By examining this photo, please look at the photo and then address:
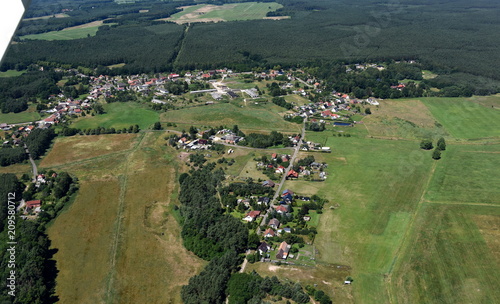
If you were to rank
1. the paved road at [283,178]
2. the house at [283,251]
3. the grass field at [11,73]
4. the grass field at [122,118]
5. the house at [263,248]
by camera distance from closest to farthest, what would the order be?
1. the house at [283,251]
2. the house at [263,248]
3. the paved road at [283,178]
4. the grass field at [122,118]
5. the grass field at [11,73]

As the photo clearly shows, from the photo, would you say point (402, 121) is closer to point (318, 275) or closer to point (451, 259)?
point (451, 259)

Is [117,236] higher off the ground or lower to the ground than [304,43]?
higher

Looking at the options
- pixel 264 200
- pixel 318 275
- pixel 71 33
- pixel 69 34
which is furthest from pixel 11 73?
pixel 318 275

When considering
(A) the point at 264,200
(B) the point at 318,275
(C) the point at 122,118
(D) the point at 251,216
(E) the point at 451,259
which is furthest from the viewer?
(C) the point at 122,118

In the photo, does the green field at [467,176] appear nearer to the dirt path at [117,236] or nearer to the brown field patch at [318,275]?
the brown field patch at [318,275]

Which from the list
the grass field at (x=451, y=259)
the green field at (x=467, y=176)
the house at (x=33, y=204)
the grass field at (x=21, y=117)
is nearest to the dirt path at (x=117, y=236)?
the house at (x=33, y=204)

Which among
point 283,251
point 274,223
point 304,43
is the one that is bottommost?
point 304,43

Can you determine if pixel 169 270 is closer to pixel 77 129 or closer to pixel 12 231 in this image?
pixel 12 231
